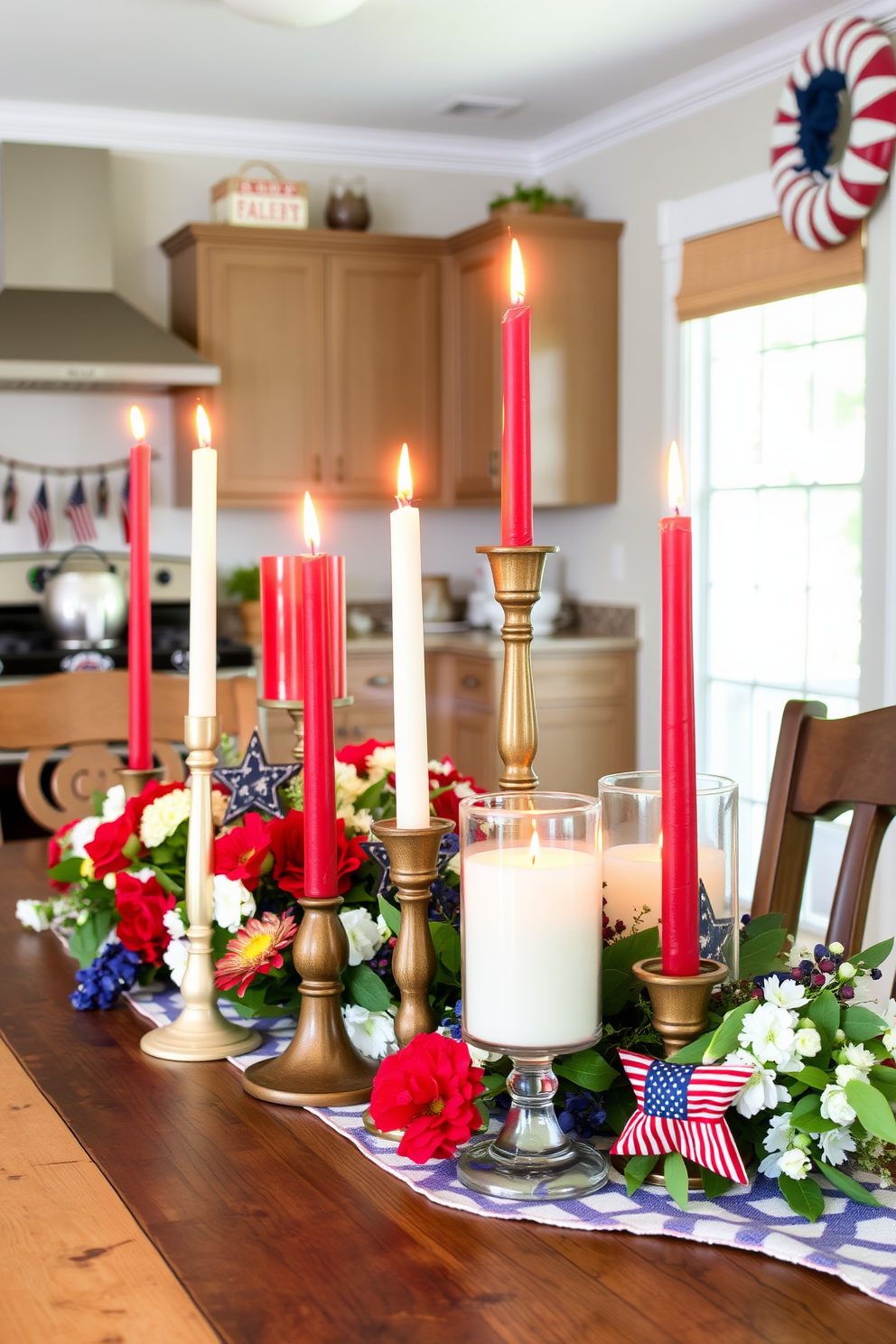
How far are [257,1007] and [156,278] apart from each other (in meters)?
3.96

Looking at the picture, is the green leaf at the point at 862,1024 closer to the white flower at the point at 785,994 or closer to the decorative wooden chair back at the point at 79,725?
the white flower at the point at 785,994

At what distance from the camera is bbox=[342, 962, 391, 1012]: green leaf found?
3.21 ft

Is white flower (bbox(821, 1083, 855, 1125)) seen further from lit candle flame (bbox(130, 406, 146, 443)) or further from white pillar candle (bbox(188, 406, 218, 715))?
lit candle flame (bbox(130, 406, 146, 443))

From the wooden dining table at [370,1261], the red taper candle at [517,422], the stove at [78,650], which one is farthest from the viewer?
the stove at [78,650]

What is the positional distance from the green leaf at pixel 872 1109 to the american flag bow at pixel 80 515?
159 inches

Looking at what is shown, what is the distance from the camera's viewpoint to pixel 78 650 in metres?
4.01

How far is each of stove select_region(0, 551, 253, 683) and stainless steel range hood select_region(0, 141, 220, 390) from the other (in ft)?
1.89

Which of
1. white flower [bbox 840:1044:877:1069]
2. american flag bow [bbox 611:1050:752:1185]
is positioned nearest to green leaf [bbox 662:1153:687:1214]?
american flag bow [bbox 611:1050:752:1185]

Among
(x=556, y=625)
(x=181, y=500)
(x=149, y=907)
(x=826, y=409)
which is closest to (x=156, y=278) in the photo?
(x=181, y=500)

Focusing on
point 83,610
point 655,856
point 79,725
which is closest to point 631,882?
point 655,856

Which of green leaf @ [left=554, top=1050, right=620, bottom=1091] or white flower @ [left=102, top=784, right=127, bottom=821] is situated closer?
green leaf @ [left=554, top=1050, right=620, bottom=1091]

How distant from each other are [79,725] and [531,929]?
1.40 metres

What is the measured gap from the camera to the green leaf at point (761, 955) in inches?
35.7

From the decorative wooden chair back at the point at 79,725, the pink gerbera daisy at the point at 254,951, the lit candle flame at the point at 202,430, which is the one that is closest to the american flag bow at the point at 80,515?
the decorative wooden chair back at the point at 79,725
